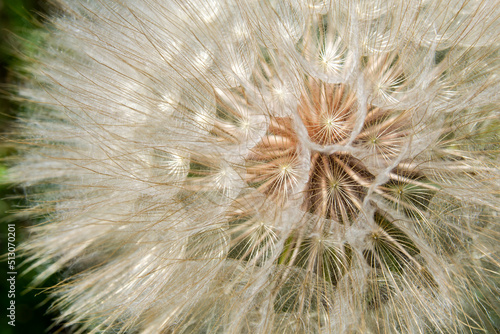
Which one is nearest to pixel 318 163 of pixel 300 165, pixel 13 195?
pixel 300 165

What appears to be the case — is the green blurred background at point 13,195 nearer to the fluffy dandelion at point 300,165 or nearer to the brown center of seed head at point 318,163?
the fluffy dandelion at point 300,165

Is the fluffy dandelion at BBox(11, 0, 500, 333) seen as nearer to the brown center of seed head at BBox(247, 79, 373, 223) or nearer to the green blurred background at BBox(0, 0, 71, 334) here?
the brown center of seed head at BBox(247, 79, 373, 223)

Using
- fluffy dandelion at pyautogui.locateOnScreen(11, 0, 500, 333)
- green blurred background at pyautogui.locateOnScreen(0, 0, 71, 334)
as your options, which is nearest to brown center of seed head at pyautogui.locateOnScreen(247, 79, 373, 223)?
fluffy dandelion at pyautogui.locateOnScreen(11, 0, 500, 333)

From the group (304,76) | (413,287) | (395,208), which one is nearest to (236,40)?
(304,76)

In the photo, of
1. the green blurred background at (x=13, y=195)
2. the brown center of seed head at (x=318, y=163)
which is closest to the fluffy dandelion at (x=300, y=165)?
the brown center of seed head at (x=318, y=163)

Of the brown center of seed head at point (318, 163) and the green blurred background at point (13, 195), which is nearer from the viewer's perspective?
the brown center of seed head at point (318, 163)

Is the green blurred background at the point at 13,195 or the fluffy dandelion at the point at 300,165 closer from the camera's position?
the fluffy dandelion at the point at 300,165

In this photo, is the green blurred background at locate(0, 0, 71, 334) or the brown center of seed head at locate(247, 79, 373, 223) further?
the green blurred background at locate(0, 0, 71, 334)

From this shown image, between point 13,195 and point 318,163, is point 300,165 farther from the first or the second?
point 13,195

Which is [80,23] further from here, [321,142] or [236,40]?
[321,142]
